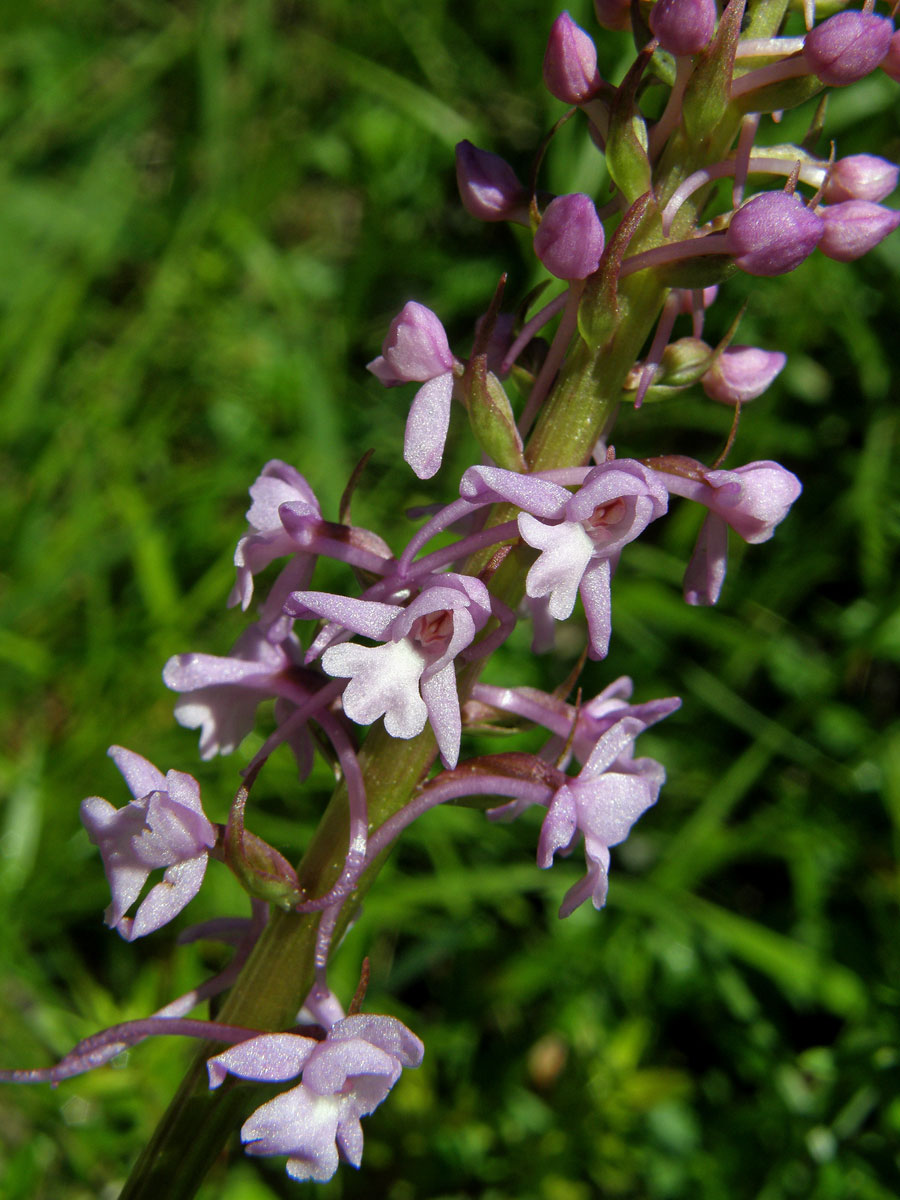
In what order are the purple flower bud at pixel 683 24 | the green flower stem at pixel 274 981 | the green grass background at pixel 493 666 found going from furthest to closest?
1. the green grass background at pixel 493 666
2. the green flower stem at pixel 274 981
3. the purple flower bud at pixel 683 24

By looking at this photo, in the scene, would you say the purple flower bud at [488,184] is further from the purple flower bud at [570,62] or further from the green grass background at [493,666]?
the green grass background at [493,666]

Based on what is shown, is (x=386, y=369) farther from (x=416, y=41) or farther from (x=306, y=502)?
(x=416, y=41)

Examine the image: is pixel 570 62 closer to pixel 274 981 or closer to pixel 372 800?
pixel 372 800

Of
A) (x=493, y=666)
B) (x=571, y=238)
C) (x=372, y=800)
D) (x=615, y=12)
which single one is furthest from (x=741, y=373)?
(x=493, y=666)

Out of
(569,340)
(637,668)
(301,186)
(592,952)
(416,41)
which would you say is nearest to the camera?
(569,340)

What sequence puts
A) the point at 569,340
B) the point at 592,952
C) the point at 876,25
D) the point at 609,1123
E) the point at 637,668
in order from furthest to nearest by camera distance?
the point at 637,668 < the point at 592,952 < the point at 609,1123 < the point at 569,340 < the point at 876,25

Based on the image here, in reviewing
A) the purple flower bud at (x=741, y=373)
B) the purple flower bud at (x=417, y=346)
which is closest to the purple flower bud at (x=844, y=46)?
the purple flower bud at (x=741, y=373)

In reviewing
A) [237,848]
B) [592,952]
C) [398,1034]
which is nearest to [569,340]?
[237,848]
